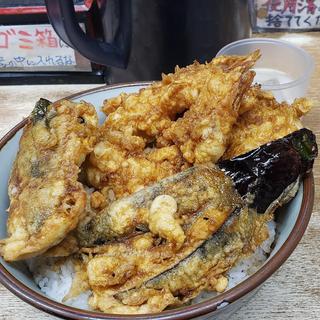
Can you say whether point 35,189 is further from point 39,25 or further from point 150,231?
point 39,25

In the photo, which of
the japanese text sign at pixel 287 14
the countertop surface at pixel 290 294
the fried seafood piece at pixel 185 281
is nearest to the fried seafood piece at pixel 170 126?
the fried seafood piece at pixel 185 281

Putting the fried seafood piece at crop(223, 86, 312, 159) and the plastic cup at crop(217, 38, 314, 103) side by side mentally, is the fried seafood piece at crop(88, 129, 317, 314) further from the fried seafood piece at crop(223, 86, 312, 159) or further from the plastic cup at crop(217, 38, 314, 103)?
the plastic cup at crop(217, 38, 314, 103)

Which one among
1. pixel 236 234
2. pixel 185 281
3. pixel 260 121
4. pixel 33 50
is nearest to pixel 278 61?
pixel 260 121

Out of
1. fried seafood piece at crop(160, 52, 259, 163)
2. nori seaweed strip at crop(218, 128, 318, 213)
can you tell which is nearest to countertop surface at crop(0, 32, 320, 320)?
nori seaweed strip at crop(218, 128, 318, 213)

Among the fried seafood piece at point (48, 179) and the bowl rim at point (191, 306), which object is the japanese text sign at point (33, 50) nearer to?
the fried seafood piece at point (48, 179)

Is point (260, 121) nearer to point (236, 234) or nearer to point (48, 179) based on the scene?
point (236, 234)
